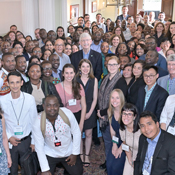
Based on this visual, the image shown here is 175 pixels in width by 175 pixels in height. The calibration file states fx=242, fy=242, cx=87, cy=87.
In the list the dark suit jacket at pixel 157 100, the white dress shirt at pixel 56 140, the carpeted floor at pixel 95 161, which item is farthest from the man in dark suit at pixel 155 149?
the carpeted floor at pixel 95 161

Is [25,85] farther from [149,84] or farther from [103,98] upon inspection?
[149,84]

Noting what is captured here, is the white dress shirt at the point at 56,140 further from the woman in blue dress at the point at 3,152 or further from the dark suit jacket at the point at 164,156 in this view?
the dark suit jacket at the point at 164,156

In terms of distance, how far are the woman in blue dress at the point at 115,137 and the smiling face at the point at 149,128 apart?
2.48ft

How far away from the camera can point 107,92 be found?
3.78 meters

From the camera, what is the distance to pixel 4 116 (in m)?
3.12

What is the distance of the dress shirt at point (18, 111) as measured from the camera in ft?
10.2

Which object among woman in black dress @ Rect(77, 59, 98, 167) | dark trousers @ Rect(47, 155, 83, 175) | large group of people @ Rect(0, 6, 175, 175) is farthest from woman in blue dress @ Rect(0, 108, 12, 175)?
woman in black dress @ Rect(77, 59, 98, 167)

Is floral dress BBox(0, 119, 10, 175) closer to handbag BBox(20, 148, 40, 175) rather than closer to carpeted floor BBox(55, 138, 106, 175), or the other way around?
handbag BBox(20, 148, 40, 175)

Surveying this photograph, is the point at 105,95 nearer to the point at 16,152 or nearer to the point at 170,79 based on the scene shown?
the point at 170,79

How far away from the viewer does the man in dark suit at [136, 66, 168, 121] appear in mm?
3268

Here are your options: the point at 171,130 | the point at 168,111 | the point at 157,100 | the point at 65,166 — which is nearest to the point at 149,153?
the point at 171,130

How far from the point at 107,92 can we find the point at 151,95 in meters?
0.73

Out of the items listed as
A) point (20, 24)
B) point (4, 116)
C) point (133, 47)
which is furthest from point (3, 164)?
point (20, 24)

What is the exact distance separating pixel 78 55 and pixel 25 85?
1647mm
